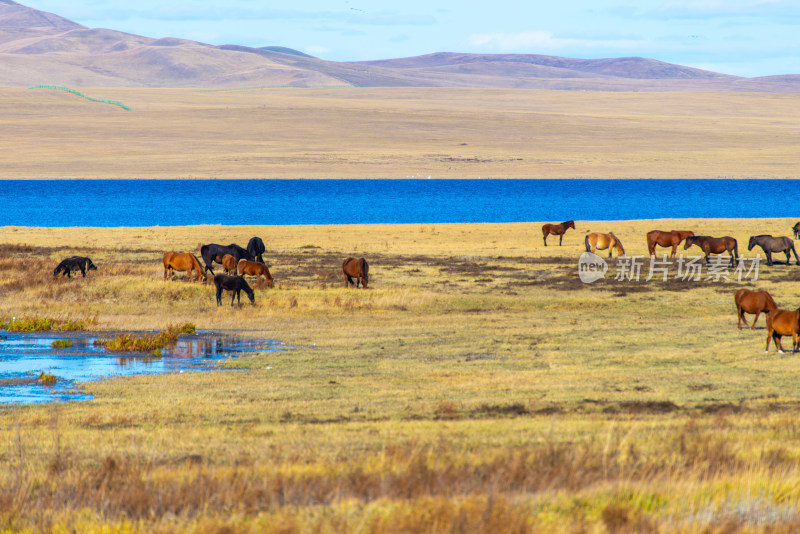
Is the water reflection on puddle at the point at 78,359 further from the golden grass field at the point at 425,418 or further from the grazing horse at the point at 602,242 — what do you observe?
the grazing horse at the point at 602,242

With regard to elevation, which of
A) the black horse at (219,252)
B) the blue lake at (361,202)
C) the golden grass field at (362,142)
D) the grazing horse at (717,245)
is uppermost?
the golden grass field at (362,142)

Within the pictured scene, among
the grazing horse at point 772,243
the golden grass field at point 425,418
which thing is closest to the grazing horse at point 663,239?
the grazing horse at point 772,243

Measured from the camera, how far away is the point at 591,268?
32.4 meters

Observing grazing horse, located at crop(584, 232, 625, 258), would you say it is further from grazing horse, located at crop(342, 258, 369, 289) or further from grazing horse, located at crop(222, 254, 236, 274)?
grazing horse, located at crop(222, 254, 236, 274)

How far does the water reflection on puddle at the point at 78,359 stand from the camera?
15141mm

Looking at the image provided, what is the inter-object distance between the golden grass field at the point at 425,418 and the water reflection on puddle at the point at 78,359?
83cm

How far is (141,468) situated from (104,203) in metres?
88.3

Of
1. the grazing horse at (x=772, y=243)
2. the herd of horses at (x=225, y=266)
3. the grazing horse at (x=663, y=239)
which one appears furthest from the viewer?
the grazing horse at (x=663, y=239)

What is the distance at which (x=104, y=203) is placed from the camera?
9188cm

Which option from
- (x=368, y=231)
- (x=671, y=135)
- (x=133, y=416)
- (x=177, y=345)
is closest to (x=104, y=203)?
(x=368, y=231)

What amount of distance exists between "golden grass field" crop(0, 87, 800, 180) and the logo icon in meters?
87.3

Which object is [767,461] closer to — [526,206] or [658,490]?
[658,490]

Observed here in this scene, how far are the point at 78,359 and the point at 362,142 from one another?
438ft

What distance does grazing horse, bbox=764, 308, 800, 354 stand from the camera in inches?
643
